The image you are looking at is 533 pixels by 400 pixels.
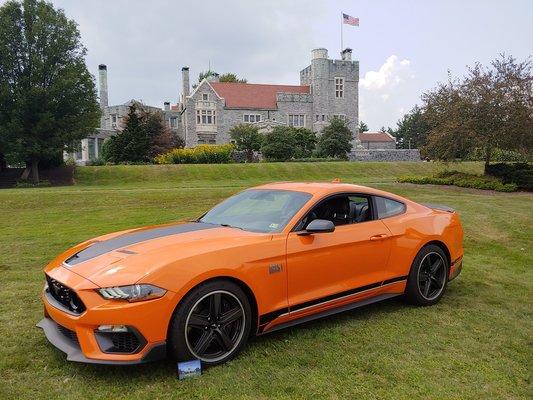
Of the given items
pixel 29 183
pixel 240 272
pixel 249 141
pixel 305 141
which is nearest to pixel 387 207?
pixel 240 272

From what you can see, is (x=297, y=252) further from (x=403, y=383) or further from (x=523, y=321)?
(x=523, y=321)

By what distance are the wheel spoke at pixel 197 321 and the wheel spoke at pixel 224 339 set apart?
0.45 ft

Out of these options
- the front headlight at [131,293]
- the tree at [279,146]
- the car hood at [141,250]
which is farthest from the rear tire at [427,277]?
the tree at [279,146]

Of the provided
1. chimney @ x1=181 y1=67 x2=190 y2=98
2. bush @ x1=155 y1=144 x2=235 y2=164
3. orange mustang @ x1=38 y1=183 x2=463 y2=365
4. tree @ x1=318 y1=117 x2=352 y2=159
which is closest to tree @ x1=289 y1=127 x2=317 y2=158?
tree @ x1=318 y1=117 x2=352 y2=159

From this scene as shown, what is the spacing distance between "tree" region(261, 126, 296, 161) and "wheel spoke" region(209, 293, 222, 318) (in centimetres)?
4063

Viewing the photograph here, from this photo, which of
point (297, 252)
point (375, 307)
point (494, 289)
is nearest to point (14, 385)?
point (297, 252)

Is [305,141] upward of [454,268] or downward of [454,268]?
upward

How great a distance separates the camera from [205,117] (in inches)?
2670

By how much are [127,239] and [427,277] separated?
11.2ft

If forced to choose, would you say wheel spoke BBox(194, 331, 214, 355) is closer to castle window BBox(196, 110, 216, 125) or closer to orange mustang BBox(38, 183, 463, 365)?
orange mustang BBox(38, 183, 463, 365)

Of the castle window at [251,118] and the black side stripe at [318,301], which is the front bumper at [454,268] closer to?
the black side stripe at [318,301]

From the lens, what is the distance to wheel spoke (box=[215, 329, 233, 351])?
3686mm

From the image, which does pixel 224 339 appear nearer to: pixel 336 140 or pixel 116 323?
pixel 116 323

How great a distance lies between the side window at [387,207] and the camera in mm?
5133
